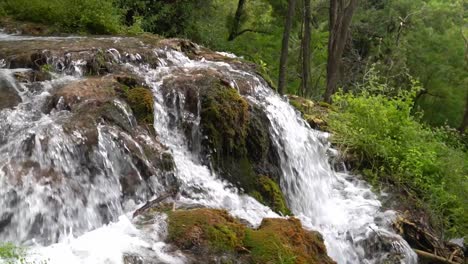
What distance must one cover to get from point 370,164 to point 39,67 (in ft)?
18.0

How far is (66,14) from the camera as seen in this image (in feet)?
34.6

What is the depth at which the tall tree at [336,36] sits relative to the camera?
42.9ft

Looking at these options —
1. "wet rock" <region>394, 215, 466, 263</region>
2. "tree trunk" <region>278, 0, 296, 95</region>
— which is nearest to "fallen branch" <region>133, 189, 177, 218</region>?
"wet rock" <region>394, 215, 466, 263</region>

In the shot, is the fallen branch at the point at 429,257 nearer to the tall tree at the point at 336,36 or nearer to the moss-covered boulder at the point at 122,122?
the moss-covered boulder at the point at 122,122

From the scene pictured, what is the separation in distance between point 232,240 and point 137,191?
54.6 inches

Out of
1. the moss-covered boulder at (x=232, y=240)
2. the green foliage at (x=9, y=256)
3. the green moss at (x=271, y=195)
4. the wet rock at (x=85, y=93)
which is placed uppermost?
the wet rock at (x=85, y=93)

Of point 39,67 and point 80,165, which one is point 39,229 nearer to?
point 80,165

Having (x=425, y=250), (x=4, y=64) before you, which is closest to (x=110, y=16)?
(x=4, y=64)

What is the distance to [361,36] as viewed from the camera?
20.7 meters

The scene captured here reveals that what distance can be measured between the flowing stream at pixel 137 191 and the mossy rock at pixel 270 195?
23 centimetres

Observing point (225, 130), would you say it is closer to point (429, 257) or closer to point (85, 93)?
point (85, 93)

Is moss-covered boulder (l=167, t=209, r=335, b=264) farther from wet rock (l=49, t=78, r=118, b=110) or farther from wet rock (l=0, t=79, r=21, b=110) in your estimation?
wet rock (l=0, t=79, r=21, b=110)

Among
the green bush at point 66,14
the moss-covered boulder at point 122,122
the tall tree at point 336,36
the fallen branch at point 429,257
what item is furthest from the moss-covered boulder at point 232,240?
the tall tree at point 336,36

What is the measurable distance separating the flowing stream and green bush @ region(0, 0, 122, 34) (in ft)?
9.33
